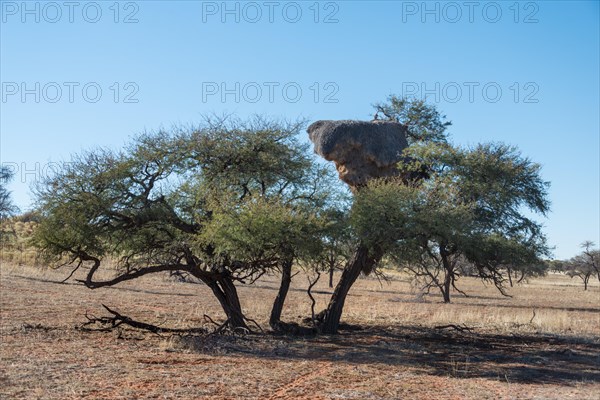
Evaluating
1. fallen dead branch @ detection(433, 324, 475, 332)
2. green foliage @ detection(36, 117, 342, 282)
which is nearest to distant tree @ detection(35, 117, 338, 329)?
green foliage @ detection(36, 117, 342, 282)

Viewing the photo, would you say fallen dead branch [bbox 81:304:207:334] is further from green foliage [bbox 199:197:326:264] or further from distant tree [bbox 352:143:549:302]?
distant tree [bbox 352:143:549:302]

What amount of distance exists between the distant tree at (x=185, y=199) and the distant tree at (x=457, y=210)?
2.03 metres

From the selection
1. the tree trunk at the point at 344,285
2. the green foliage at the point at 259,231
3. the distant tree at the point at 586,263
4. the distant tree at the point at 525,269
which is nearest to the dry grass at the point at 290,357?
the tree trunk at the point at 344,285

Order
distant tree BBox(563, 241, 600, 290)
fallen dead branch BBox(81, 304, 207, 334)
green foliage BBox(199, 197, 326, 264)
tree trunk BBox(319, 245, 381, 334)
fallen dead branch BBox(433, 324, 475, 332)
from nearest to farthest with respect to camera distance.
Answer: green foliage BBox(199, 197, 326, 264) < fallen dead branch BBox(81, 304, 207, 334) < tree trunk BBox(319, 245, 381, 334) < fallen dead branch BBox(433, 324, 475, 332) < distant tree BBox(563, 241, 600, 290)

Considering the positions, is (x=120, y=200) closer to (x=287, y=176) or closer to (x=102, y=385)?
(x=287, y=176)

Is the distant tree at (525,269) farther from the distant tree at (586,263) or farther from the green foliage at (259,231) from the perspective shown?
the distant tree at (586,263)

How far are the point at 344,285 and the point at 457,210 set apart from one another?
4903 millimetres

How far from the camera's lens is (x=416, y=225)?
1675 centimetres

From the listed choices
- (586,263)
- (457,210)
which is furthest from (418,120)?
(586,263)

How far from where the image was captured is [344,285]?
20.0 meters

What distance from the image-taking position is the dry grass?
10375 mm

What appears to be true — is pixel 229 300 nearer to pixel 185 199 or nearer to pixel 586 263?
pixel 185 199

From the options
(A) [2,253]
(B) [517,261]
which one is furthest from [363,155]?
(A) [2,253]

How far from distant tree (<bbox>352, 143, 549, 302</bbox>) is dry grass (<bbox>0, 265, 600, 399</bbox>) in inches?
107
